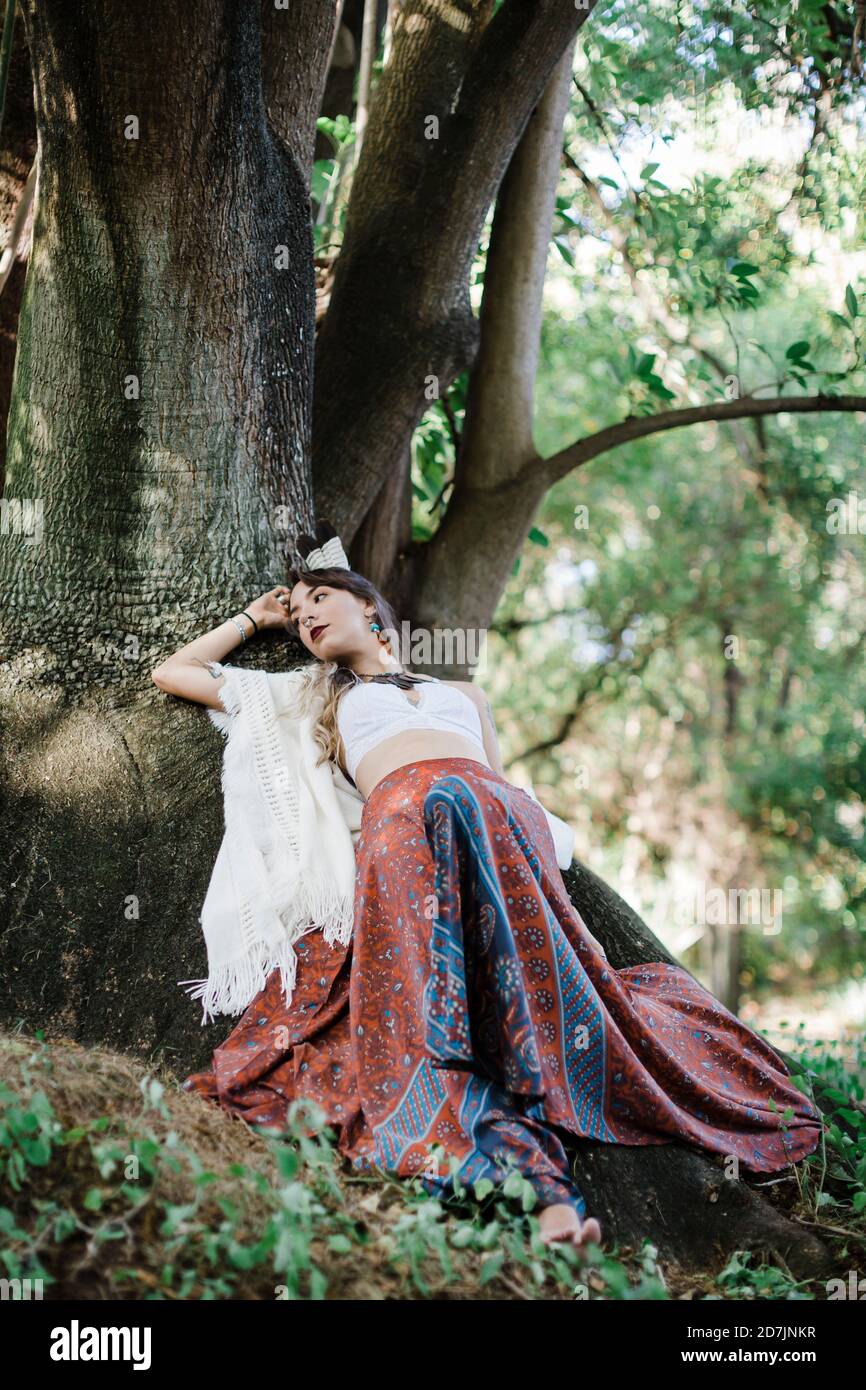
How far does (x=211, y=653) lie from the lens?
4242 millimetres

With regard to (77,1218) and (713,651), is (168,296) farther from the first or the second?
(713,651)

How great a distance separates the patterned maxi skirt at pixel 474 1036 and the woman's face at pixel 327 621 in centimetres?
71

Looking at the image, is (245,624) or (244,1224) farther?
(245,624)

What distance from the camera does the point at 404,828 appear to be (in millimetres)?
3537

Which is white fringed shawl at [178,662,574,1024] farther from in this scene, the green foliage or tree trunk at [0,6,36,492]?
tree trunk at [0,6,36,492]

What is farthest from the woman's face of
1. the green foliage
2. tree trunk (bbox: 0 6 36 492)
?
tree trunk (bbox: 0 6 36 492)

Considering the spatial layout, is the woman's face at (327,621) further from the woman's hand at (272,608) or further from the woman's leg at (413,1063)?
the woman's leg at (413,1063)

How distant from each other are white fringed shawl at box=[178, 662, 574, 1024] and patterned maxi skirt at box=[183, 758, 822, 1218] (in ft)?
0.29

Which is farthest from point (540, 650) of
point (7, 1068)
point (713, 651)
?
point (7, 1068)

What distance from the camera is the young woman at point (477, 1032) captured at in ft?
10.5

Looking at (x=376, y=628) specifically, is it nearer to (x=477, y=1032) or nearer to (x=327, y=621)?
(x=327, y=621)

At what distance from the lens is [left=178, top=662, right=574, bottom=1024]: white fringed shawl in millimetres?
3752

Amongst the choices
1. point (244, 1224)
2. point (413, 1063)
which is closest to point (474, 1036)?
point (413, 1063)

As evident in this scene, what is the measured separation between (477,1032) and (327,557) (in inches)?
75.9
